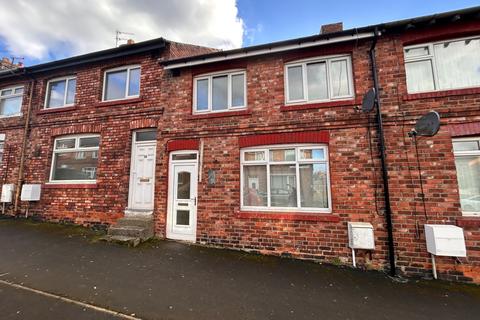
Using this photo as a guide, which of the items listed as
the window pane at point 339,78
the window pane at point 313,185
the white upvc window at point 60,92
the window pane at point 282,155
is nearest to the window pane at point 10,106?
the white upvc window at point 60,92

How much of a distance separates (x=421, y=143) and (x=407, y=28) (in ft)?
9.22

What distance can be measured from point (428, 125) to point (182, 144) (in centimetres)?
594

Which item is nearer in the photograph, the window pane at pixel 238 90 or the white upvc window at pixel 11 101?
the window pane at pixel 238 90

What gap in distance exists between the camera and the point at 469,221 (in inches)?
190

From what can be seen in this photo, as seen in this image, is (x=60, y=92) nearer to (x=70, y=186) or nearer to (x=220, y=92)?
(x=70, y=186)

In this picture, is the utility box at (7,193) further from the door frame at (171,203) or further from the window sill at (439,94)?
the window sill at (439,94)

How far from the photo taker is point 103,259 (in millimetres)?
5184

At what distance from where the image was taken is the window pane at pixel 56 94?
8.91m

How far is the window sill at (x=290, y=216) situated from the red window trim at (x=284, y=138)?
1.79m

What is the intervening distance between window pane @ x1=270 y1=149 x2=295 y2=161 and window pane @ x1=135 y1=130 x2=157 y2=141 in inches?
151

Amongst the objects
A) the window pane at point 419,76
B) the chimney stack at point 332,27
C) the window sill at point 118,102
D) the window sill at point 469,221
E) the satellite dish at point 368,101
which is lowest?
the window sill at point 469,221

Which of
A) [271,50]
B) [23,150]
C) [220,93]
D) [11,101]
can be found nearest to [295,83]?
[271,50]

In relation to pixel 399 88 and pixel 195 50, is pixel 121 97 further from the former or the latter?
pixel 399 88

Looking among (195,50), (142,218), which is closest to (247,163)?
(142,218)
